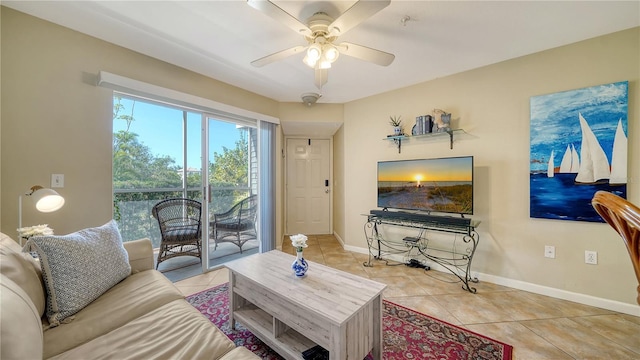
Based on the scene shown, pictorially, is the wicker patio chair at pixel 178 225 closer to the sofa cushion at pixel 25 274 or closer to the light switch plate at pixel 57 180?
the light switch plate at pixel 57 180

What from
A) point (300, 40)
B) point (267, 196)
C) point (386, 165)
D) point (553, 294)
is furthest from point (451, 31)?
point (267, 196)

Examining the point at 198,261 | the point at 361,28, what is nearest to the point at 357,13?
the point at 361,28

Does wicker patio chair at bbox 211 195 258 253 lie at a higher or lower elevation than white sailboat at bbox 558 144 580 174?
lower

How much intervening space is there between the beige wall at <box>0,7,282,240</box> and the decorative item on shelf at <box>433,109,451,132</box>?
3288 millimetres

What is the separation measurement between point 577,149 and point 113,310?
378 cm

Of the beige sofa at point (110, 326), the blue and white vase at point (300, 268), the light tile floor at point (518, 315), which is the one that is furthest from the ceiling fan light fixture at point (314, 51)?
the light tile floor at point (518, 315)

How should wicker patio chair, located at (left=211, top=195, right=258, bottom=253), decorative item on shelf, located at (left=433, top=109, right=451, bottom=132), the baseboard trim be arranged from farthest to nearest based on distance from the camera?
wicker patio chair, located at (left=211, top=195, right=258, bottom=253), decorative item on shelf, located at (left=433, top=109, right=451, bottom=132), the baseboard trim

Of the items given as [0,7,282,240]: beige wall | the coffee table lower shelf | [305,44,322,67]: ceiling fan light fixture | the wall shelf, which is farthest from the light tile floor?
[305,44,322,67]: ceiling fan light fixture

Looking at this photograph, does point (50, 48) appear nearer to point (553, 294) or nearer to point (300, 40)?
point (300, 40)

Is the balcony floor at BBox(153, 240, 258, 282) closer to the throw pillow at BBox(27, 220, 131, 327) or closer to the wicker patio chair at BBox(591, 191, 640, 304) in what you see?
the throw pillow at BBox(27, 220, 131, 327)

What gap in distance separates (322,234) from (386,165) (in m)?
2.31

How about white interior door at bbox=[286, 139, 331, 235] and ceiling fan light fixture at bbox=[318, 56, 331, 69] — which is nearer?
ceiling fan light fixture at bbox=[318, 56, 331, 69]

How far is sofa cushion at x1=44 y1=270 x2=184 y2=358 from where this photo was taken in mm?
1019

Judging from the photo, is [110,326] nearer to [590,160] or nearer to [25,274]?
[25,274]
